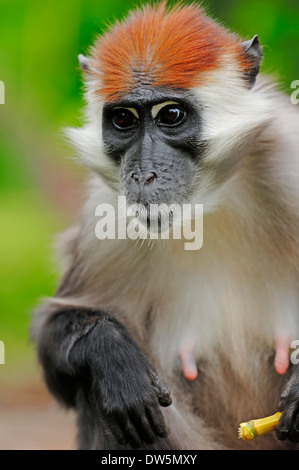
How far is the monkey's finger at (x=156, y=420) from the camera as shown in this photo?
3959mm

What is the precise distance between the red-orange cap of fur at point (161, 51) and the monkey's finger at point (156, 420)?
167 cm

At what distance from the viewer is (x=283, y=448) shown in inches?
180

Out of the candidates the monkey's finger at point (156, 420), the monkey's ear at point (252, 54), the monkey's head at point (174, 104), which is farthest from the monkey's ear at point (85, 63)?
the monkey's finger at point (156, 420)

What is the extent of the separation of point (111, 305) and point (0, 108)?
6.98 m

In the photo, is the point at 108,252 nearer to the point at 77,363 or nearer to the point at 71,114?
the point at 77,363

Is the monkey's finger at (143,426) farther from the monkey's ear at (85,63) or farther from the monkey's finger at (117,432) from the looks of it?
the monkey's ear at (85,63)

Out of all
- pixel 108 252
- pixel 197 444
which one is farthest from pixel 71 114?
pixel 197 444

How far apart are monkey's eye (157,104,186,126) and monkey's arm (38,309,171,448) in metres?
1.20

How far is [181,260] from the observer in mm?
4523

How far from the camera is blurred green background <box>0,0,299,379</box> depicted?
9.68 meters

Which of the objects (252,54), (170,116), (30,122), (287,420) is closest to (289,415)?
(287,420)

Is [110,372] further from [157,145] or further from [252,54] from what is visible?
[252,54]

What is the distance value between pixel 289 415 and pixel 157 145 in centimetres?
154

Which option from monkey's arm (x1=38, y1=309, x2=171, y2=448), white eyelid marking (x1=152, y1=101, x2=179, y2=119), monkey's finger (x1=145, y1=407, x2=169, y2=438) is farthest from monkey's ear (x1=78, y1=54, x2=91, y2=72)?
monkey's finger (x1=145, y1=407, x2=169, y2=438)
